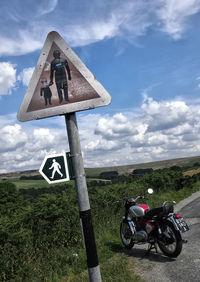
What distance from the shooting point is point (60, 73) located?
8.11 ft

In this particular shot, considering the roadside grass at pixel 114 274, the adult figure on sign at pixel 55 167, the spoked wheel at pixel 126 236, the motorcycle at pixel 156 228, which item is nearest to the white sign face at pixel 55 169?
the adult figure on sign at pixel 55 167

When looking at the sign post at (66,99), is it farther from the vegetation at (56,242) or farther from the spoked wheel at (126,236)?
the spoked wheel at (126,236)

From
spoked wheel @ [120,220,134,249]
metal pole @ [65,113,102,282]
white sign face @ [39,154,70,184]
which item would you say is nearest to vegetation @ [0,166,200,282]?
spoked wheel @ [120,220,134,249]

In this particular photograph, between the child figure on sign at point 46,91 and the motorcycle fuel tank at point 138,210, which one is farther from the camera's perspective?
the motorcycle fuel tank at point 138,210

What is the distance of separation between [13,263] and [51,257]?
1.10 metres

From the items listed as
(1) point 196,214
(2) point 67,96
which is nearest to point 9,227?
(2) point 67,96

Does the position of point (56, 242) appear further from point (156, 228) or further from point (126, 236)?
point (156, 228)

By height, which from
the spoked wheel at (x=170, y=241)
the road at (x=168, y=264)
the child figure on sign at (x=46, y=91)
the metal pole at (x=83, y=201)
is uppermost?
the child figure on sign at (x=46, y=91)

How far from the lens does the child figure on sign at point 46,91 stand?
245 cm

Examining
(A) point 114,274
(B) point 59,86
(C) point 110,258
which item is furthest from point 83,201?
(C) point 110,258

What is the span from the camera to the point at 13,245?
188 inches

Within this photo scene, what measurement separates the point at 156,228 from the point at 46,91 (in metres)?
4.13

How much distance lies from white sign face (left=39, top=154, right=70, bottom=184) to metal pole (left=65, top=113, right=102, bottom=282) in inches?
4.2

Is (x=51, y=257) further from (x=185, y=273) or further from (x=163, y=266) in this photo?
(x=185, y=273)
